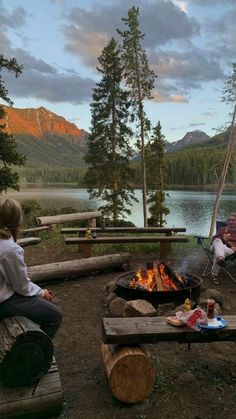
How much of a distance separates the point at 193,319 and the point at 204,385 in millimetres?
641

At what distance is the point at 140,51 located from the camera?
21.7 meters

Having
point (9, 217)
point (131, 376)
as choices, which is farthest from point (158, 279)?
point (9, 217)

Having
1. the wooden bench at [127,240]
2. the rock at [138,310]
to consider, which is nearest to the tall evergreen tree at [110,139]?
the wooden bench at [127,240]

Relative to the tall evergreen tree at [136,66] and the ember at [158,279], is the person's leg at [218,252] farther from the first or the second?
the tall evergreen tree at [136,66]

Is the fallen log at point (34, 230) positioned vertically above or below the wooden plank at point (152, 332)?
below

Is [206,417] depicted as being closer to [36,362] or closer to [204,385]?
[204,385]

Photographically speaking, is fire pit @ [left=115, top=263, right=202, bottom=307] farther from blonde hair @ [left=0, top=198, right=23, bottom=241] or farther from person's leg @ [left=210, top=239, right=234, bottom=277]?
blonde hair @ [left=0, top=198, right=23, bottom=241]

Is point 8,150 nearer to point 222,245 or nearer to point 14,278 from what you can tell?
point 222,245

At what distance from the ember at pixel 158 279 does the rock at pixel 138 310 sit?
21.1 inches

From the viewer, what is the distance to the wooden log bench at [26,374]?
9.77 ft

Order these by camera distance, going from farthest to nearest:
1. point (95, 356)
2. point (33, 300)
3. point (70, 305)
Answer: point (70, 305), point (95, 356), point (33, 300)

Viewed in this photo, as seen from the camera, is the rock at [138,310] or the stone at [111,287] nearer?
the rock at [138,310]

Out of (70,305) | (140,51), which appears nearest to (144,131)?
(140,51)

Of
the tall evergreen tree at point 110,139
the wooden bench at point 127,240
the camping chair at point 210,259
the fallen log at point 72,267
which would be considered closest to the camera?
the fallen log at point 72,267
